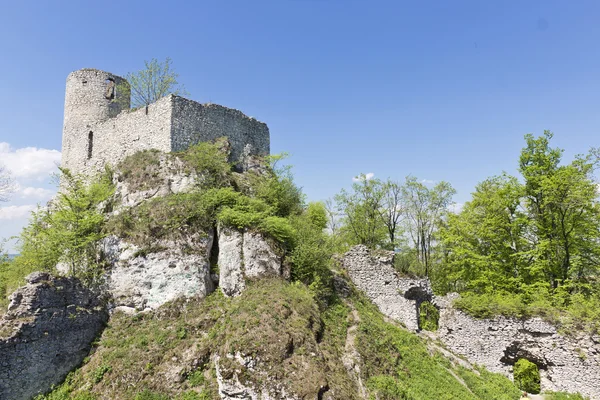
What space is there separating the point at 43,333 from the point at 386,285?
15.4 metres

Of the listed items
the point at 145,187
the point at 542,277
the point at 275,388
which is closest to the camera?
the point at 275,388

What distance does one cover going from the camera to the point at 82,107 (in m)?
23.5

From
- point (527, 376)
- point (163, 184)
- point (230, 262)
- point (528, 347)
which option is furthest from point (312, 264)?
point (527, 376)

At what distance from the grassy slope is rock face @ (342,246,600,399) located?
2207 millimetres

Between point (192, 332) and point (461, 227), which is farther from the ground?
point (461, 227)

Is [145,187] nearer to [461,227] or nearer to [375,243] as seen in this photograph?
[375,243]

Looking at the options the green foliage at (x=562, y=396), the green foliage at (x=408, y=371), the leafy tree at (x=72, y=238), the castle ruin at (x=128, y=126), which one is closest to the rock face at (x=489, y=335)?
the green foliage at (x=562, y=396)

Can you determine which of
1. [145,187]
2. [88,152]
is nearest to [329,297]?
[145,187]

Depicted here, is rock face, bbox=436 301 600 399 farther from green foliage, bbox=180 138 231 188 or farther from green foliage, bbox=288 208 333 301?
green foliage, bbox=180 138 231 188

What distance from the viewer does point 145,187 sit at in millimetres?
18219

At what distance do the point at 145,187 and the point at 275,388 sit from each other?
1217cm

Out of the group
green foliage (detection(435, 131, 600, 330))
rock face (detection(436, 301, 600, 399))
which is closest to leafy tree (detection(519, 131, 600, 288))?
green foliage (detection(435, 131, 600, 330))

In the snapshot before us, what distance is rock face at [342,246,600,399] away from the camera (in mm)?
16062

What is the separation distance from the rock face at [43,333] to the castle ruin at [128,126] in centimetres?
931
